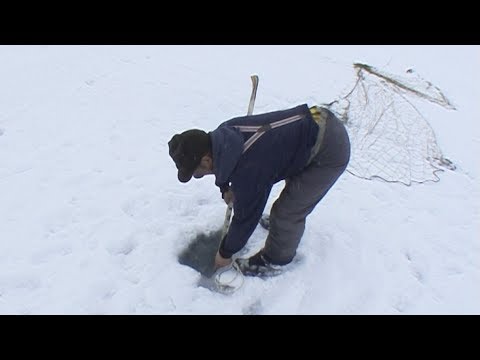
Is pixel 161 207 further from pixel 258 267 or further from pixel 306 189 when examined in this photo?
pixel 306 189

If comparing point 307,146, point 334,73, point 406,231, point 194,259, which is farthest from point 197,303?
point 334,73

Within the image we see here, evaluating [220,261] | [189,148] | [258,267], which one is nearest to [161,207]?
[220,261]

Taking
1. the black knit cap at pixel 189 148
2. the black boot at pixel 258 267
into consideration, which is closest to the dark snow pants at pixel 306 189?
the black boot at pixel 258 267

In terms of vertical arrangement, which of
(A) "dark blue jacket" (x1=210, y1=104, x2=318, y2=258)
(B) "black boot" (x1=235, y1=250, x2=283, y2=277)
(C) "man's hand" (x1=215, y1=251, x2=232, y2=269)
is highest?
(A) "dark blue jacket" (x1=210, y1=104, x2=318, y2=258)

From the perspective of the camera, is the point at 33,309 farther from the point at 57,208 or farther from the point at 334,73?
the point at 334,73

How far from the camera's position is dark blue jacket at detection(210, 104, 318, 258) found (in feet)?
7.18

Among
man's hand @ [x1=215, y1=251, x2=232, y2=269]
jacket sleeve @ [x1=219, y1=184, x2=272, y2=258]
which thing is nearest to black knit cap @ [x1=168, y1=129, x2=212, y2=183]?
jacket sleeve @ [x1=219, y1=184, x2=272, y2=258]

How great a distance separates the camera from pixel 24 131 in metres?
4.09

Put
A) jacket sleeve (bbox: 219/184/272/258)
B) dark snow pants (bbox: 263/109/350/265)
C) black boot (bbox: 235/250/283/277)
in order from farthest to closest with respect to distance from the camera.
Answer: black boot (bbox: 235/250/283/277), dark snow pants (bbox: 263/109/350/265), jacket sleeve (bbox: 219/184/272/258)

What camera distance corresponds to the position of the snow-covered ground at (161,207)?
2.90 meters

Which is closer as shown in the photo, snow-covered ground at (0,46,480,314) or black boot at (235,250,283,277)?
snow-covered ground at (0,46,480,314)

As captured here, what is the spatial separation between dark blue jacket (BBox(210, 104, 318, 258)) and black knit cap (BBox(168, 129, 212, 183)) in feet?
0.20

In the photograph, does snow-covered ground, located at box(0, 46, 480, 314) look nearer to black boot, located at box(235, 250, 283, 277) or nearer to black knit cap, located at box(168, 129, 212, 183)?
black boot, located at box(235, 250, 283, 277)

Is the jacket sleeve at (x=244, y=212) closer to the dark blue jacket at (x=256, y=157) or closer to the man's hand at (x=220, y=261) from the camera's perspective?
the dark blue jacket at (x=256, y=157)
